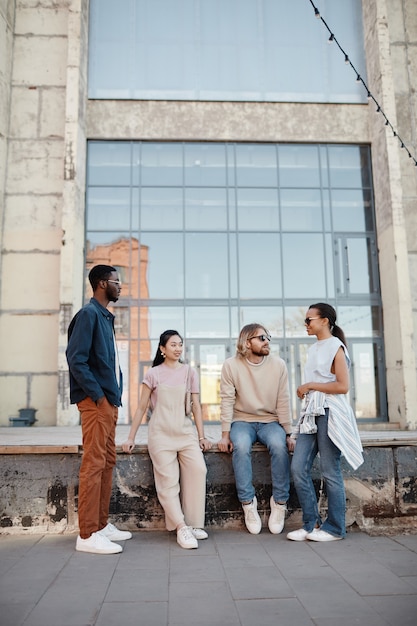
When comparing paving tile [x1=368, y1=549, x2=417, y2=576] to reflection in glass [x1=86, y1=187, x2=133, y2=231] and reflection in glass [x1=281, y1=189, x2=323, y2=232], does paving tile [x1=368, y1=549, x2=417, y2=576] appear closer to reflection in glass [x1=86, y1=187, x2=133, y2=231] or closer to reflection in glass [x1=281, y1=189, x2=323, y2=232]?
reflection in glass [x1=281, y1=189, x2=323, y2=232]

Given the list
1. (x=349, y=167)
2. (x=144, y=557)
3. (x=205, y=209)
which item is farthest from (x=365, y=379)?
(x=144, y=557)

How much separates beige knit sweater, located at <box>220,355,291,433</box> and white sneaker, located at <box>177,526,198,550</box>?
3.29 feet

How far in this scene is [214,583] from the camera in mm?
3271

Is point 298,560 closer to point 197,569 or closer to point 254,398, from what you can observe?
point 197,569

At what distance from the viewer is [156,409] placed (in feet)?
15.4

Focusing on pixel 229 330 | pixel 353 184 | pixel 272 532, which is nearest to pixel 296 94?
pixel 353 184

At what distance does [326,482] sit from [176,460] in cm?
136

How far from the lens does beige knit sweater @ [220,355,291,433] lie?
4.88m

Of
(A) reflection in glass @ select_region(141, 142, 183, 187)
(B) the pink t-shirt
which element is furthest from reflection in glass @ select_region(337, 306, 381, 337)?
(B) the pink t-shirt

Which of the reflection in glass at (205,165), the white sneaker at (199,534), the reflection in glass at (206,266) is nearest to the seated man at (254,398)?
the white sneaker at (199,534)

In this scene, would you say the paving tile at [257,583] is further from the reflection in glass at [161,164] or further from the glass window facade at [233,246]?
the reflection in glass at [161,164]

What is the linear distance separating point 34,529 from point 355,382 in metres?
11.1

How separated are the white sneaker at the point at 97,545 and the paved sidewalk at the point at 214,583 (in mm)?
66

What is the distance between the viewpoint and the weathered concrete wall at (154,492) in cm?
472
